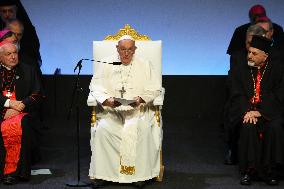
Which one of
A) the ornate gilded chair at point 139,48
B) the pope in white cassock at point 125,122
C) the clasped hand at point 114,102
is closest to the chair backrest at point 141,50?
the ornate gilded chair at point 139,48

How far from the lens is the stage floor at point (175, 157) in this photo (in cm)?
621

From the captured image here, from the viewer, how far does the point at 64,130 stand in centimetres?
886

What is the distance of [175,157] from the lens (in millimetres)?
7332

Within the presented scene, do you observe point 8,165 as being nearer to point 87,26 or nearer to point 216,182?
point 216,182

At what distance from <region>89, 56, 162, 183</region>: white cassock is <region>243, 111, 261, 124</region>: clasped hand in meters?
0.80

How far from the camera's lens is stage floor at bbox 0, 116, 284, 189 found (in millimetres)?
6211

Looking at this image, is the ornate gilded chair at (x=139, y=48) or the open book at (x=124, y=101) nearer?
the open book at (x=124, y=101)

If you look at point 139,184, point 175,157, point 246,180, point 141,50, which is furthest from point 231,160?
point 141,50

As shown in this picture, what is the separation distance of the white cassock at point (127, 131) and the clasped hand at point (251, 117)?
802 millimetres

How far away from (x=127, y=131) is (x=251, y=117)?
1.13m

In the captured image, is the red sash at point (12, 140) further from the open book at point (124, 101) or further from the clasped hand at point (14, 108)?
the open book at point (124, 101)

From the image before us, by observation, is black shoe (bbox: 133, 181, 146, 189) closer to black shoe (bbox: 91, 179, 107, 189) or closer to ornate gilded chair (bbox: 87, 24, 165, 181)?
black shoe (bbox: 91, 179, 107, 189)

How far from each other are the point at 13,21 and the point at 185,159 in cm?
233

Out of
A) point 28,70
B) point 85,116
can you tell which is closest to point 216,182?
point 28,70
